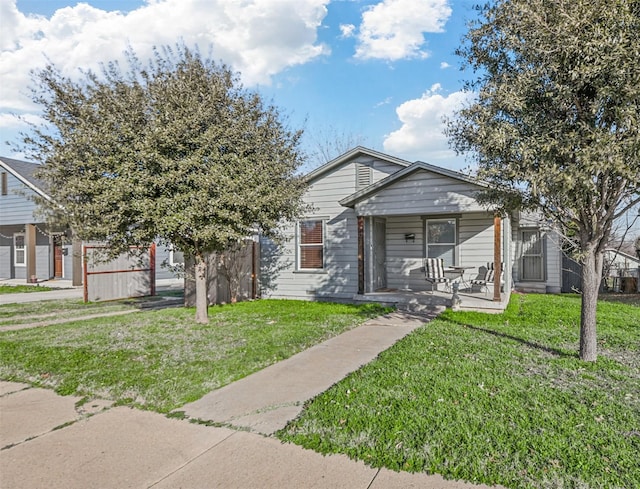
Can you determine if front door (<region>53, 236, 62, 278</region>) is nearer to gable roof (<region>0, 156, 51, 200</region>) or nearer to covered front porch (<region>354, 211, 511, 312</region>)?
gable roof (<region>0, 156, 51, 200</region>)

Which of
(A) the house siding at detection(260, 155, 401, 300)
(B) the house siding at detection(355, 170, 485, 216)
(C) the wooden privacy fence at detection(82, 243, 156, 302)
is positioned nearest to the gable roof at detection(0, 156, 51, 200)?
(C) the wooden privacy fence at detection(82, 243, 156, 302)

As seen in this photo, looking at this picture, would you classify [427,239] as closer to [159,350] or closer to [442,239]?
[442,239]

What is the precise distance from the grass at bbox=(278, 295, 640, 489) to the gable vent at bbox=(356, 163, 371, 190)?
643 centimetres

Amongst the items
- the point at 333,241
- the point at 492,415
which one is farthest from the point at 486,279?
the point at 492,415

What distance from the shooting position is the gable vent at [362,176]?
11742mm

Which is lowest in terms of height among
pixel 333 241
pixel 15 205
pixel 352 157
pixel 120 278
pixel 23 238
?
pixel 120 278

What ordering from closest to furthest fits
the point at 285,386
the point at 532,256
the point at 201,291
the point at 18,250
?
the point at 285,386
the point at 201,291
the point at 532,256
the point at 18,250

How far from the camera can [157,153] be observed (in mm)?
6551

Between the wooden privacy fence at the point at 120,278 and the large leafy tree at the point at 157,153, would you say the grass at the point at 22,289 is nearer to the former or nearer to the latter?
the wooden privacy fence at the point at 120,278

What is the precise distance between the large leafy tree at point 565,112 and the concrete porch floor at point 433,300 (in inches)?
141

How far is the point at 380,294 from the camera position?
10.7m

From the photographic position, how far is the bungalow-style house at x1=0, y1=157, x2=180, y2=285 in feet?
57.9

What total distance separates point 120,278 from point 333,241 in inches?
274

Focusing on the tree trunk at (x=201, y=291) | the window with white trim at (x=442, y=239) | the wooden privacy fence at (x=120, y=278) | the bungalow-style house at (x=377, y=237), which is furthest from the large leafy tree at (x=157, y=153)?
the window with white trim at (x=442, y=239)
